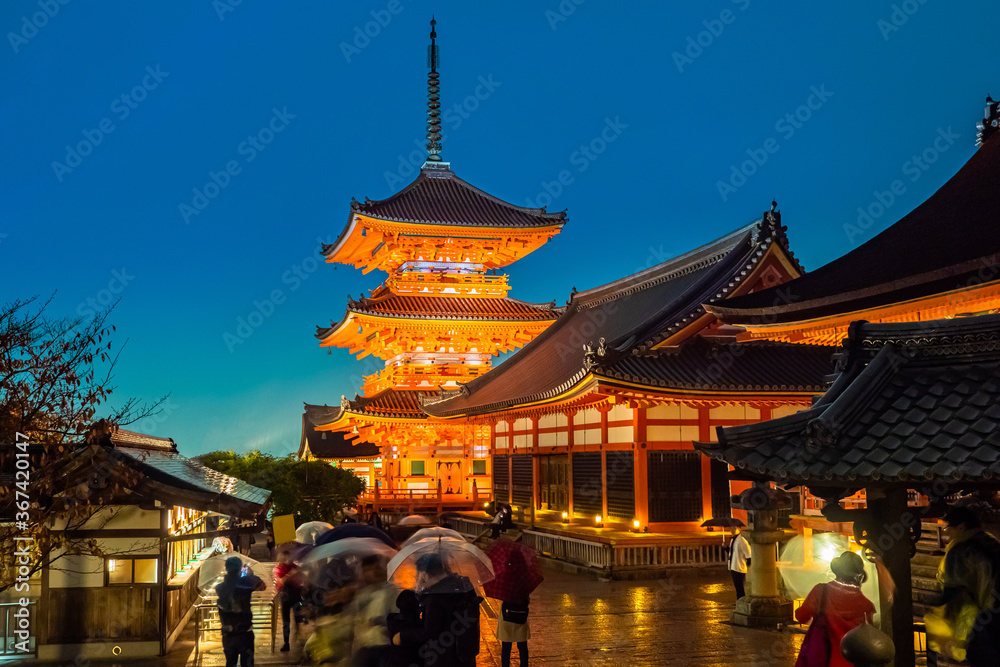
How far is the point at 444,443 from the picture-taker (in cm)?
3900

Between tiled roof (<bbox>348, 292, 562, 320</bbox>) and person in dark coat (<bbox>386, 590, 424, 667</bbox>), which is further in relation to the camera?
tiled roof (<bbox>348, 292, 562, 320</bbox>)

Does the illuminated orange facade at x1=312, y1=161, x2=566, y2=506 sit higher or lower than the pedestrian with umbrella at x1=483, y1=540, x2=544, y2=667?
higher

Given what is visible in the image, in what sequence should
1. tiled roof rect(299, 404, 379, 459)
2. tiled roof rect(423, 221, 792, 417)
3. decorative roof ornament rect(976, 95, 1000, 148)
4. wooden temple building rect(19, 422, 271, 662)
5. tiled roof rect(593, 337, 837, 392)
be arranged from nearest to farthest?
1. wooden temple building rect(19, 422, 271, 662)
2. decorative roof ornament rect(976, 95, 1000, 148)
3. tiled roof rect(593, 337, 837, 392)
4. tiled roof rect(423, 221, 792, 417)
5. tiled roof rect(299, 404, 379, 459)

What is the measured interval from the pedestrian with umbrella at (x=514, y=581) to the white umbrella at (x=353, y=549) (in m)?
1.15

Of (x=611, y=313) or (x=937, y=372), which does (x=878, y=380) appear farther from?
(x=611, y=313)

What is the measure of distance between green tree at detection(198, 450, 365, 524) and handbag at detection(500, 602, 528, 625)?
1732cm

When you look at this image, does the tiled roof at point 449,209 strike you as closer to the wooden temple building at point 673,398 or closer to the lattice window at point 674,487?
the wooden temple building at point 673,398

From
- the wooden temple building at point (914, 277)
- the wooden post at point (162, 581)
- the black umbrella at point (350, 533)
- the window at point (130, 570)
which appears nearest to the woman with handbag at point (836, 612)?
the black umbrella at point (350, 533)

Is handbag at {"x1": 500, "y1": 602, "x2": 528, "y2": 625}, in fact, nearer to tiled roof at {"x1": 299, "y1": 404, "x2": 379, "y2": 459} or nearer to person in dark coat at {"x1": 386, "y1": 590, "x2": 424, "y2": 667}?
person in dark coat at {"x1": 386, "y1": 590, "x2": 424, "y2": 667}

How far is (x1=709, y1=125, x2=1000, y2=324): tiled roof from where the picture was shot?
42.2ft

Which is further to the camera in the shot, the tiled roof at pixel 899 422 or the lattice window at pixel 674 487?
the lattice window at pixel 674 487

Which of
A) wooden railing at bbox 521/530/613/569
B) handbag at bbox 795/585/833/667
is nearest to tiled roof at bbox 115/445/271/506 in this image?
handbag at bbox 795/585/833/667

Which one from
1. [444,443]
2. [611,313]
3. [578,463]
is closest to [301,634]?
[578,463]

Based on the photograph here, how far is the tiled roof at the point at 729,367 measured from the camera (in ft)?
67.6
